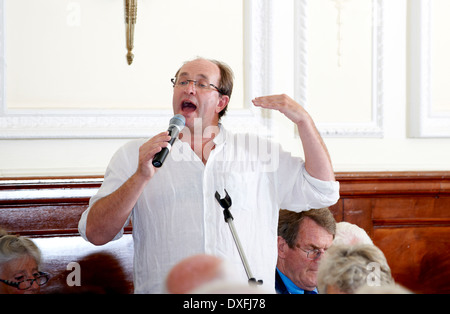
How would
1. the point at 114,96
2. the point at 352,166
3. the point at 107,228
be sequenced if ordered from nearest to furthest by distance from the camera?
1. the point at 107,228
2. the point at 114,96
3. the point at 352,166

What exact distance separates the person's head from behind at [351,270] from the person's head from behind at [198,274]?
25cm

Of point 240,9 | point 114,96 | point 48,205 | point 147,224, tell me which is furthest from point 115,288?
point 240,9

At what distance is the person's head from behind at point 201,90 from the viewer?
5.69 feet

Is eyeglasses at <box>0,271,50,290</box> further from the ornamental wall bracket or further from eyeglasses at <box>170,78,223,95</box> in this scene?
the ornamental wall bracket

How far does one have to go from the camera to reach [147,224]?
5.60 feet

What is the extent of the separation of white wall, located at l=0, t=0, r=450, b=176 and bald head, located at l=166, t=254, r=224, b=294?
1467mm

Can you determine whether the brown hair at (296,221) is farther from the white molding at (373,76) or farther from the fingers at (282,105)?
the white molding at (373,76)

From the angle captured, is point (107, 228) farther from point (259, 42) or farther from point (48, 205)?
point (259, 42)

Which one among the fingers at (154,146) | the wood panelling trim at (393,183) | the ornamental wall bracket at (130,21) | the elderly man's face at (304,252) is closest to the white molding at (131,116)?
the ornamental wall bracket at (130,21)

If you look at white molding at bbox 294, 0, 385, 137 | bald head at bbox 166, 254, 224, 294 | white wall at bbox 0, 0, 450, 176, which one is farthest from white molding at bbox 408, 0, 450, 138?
bald head at bbox 166, 254, 224, 294

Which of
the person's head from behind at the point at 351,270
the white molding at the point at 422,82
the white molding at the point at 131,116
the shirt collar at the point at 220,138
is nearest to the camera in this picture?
the person's head from behind at the point at 351,270

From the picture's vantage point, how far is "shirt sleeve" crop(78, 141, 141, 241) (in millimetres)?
1689

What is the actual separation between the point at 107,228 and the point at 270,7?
1301 mm

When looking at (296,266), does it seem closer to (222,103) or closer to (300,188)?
(300,188)
